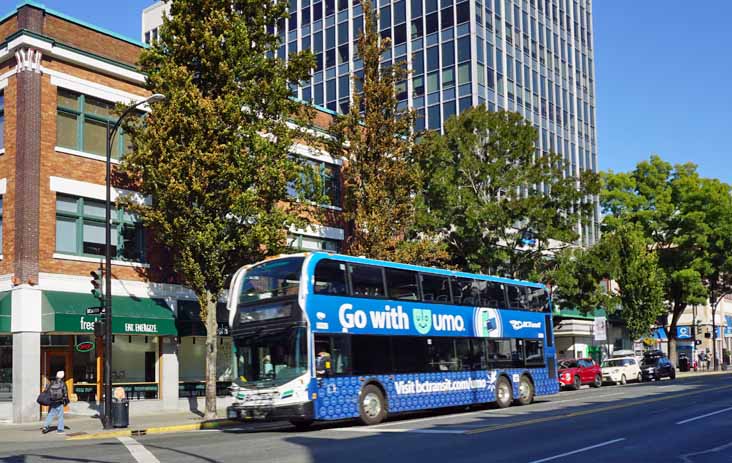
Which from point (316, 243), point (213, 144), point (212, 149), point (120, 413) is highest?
point (213, 144)

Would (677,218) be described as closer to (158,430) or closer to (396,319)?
(396,319)

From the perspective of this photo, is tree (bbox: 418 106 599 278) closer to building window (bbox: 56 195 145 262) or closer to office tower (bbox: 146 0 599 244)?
building window (bbox: 56 195 145 262)

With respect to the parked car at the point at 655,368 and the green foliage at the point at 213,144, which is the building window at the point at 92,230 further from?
the parked car at the point at 655,368

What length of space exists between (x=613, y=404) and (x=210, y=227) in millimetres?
12935

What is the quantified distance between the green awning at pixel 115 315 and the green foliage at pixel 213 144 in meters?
2.79

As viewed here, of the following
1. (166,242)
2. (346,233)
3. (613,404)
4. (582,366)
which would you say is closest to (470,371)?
(613,404)

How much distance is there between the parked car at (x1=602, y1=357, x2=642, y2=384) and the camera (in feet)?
143

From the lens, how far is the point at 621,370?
44.0 m

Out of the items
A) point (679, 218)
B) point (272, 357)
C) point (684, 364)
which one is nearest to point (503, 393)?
point (272, 357)

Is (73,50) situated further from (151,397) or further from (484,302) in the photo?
(484,302)

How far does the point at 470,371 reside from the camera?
24.0m

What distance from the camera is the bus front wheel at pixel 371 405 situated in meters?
20.3

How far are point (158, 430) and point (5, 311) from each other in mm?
6876

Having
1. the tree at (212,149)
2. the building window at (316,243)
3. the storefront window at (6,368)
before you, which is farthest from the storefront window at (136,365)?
the building window at (316,243)
